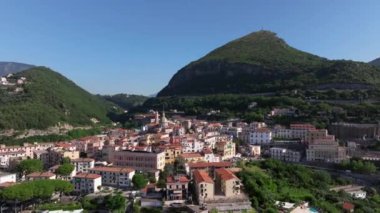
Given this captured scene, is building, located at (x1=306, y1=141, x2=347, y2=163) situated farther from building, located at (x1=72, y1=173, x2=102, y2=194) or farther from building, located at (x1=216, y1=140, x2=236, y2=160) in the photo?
building, located at (x1=72, y1=173, x2=102, y2=194)

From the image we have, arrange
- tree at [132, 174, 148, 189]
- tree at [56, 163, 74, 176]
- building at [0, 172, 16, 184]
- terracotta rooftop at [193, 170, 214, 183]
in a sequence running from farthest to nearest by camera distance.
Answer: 1. tree at [56, 163, 74, 176]
2. building at [0, 172, 16, 184]
3. tree at [132, 174, 148, 189]
4. terracotta rooftop at [193, 170, 214, 183]

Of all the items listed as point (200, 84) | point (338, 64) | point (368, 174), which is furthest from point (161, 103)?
point (368, 174)

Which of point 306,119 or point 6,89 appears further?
point 6,89

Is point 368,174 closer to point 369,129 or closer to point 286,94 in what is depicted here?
point 369,129

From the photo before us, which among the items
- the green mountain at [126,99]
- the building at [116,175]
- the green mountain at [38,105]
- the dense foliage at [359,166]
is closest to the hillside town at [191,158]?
the building at [116,175]

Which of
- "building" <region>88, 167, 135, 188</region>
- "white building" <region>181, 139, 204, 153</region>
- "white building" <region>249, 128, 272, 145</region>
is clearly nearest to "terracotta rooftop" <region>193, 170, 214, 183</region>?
"building" <region>88, 167, 135, 188</region>

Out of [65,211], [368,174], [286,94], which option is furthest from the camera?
[286,94]

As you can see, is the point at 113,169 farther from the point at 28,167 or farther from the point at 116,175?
the point at 28,167
